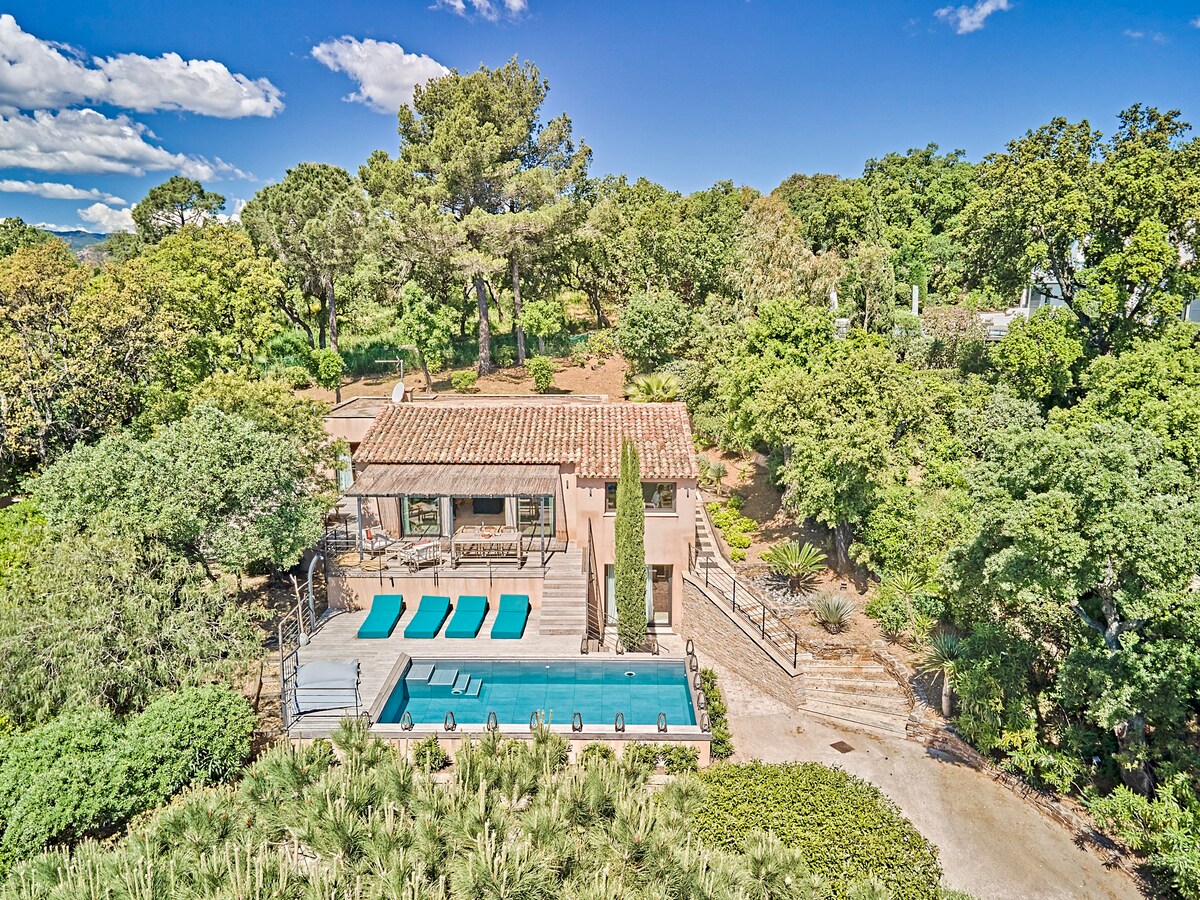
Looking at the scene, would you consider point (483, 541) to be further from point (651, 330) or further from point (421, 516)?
point (651, 330)

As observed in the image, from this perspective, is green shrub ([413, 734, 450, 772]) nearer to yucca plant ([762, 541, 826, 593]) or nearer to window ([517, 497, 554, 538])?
window ([517, 497, 554, 538])

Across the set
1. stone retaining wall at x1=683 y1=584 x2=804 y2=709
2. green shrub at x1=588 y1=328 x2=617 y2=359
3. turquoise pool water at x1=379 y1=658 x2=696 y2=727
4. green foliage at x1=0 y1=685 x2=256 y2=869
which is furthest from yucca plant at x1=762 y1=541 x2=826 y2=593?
green shrub at x1=588 y1=328 x2=617 y2=359

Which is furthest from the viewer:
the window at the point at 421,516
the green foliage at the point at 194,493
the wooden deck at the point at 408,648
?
the window at the point at 421,516

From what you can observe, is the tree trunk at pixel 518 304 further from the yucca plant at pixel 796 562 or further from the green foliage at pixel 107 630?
the green foliage at pixel 107 630

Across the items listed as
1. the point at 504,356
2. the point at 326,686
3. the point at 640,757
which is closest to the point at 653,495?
the point at 640,757

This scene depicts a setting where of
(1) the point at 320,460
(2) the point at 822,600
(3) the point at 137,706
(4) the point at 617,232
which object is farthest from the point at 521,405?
(4) the point at 617,232

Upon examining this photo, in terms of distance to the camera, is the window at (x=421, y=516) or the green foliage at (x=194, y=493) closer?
the green foliage at (x=194, y=493)

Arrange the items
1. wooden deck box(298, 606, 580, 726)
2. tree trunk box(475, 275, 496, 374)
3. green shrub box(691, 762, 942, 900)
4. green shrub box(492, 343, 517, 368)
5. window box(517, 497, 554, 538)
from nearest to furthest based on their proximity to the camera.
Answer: green shrub box(691, 762, 942, 900), wooden deck box(298, 606, 580, 726), window box(517, 497, 554, 538), tree trunk box(475, 275, 496, 374), green shrub box(492, 343, 517, 368)

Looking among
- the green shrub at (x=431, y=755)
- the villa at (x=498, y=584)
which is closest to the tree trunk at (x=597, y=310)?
the villa at (x=498, y=584)
